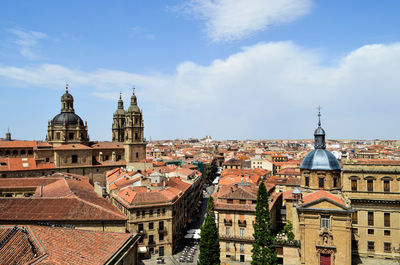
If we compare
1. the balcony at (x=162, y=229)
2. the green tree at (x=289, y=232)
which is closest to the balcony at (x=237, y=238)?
the green tree at (x=289, y=232)

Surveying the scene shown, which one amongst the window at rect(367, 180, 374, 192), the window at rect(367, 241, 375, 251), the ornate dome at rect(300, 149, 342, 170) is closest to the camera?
the window at rect(367, 241, 375, 251)

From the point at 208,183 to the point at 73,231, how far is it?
94741 millimetres

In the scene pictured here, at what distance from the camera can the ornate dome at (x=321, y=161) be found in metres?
38.6

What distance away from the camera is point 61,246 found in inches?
718

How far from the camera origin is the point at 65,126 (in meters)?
80.2

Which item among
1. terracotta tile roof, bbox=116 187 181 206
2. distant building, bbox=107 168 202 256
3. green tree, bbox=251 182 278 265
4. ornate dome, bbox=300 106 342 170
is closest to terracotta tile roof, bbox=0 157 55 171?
distant building, bbox=107 168 202 256

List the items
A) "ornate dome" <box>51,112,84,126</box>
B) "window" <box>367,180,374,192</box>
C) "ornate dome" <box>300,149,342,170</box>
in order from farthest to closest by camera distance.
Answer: "ornate dome" <box>51,112,84,126</box> → "ornate dome" <box>300,149,342,170</box> → "window" <box>367,180,374,192</box>

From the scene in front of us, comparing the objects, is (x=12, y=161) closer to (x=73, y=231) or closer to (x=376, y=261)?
(x=73, y=231)

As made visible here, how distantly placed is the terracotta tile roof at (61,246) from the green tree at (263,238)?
762 inches

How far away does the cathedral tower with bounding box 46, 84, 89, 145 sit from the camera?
79.8 metres

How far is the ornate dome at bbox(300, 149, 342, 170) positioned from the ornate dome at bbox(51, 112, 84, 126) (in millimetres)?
63380

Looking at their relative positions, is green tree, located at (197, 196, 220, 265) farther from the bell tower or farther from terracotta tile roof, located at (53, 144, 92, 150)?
the bell tower

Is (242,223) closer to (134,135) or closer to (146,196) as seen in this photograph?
(146,196)

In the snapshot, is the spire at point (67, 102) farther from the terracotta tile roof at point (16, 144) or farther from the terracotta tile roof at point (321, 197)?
the terracotta tile roof at point (321, 197)
